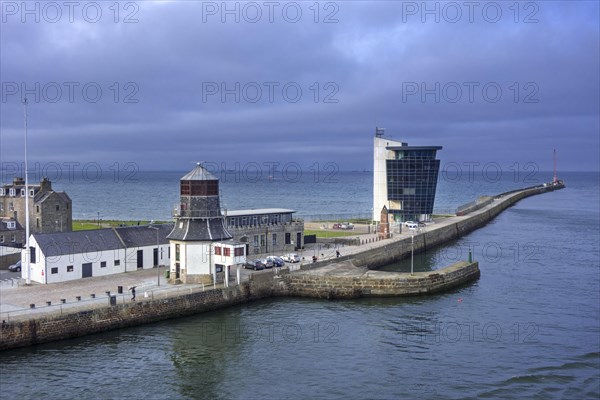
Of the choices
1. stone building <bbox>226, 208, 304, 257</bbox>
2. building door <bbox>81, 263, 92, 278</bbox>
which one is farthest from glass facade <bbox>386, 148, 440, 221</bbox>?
building door <bbox>81, 263, 92, 278</bbox>

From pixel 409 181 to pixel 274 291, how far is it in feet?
179

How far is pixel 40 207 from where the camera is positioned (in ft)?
224

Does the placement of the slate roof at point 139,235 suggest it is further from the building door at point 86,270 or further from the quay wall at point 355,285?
the quay wall at point 355,285

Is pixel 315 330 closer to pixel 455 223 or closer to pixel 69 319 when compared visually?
pixel 69 319

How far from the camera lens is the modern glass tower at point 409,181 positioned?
9862 centimetres

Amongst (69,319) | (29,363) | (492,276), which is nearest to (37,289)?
(69,319)

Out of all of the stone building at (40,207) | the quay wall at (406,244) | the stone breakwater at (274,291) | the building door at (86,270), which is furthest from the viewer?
the stone building at (40,207)

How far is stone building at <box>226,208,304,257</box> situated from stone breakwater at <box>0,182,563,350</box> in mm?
7118

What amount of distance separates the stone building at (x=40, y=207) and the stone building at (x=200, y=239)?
2705 cm

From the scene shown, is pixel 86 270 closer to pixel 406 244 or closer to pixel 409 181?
pixel 406 244

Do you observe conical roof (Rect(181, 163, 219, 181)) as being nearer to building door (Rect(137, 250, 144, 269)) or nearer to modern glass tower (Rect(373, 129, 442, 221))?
building door (Rect(137, 250, 144, 269))

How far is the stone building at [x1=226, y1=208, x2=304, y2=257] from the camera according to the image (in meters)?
58.3

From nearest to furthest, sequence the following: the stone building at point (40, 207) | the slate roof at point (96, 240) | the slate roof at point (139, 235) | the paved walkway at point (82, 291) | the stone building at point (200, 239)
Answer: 1. the paved walkway at point (82, 291)
2. the slate roof at point (96, 240)
3. the stone building at point (200, 239)
4. the slate roof at point (139, 235)
5. the stone building at point (40, 207)

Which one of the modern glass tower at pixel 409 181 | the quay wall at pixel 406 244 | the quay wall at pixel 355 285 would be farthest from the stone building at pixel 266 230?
the modern glass tower at pixel 409 181
